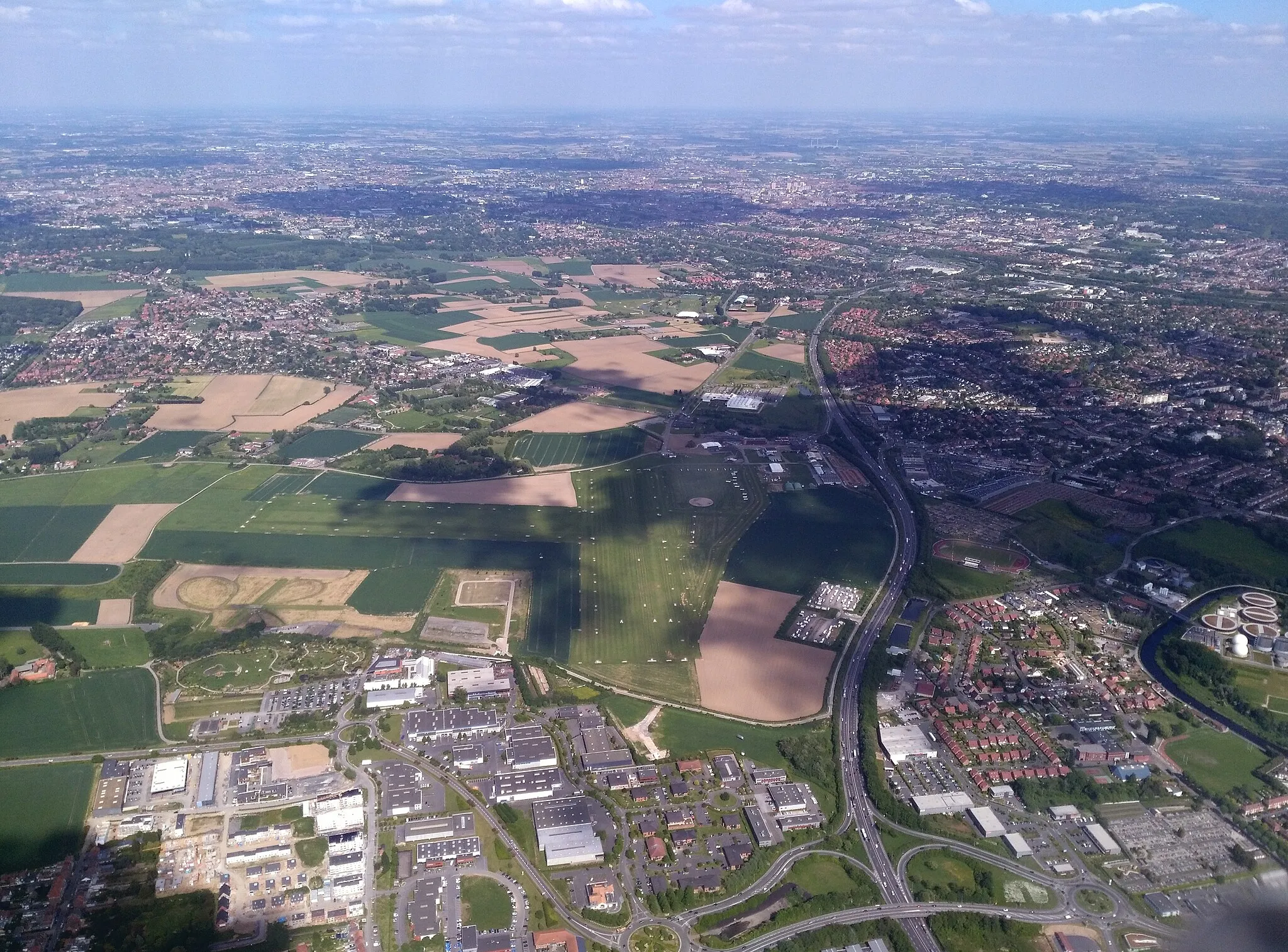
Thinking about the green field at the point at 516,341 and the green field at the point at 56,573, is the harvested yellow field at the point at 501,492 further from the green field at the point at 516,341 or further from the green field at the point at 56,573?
the green field at the point at 516,341

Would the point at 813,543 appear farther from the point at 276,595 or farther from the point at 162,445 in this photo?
the point at 162,445

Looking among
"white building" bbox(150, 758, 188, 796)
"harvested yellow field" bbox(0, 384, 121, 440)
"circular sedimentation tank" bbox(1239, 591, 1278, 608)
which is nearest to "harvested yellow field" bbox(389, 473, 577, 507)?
"white building" bbox(150, 758, 188, 796)

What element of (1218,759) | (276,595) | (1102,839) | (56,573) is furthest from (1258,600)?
(56,573)

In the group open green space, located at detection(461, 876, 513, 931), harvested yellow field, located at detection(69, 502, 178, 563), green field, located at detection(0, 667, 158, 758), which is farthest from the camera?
harvested yellow field, located at detection(69, 502, 178, 563)

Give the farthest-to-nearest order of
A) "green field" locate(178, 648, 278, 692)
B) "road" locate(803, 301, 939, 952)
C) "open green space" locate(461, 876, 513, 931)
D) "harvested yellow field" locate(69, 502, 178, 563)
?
1. "harvested yellow field" locate(69, 502, 178, 563)
2. "green field" locate(178, 648, 278, 692)
3. "road" locate(803, 301, 939, 952)
4. "open green space" locate(461, 876, 513, 931)

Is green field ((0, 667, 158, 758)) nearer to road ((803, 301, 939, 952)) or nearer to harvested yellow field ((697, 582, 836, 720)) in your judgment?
harvested yellow field ((697, 582, 836, 720))

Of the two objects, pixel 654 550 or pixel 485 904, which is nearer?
pixel 485 904
